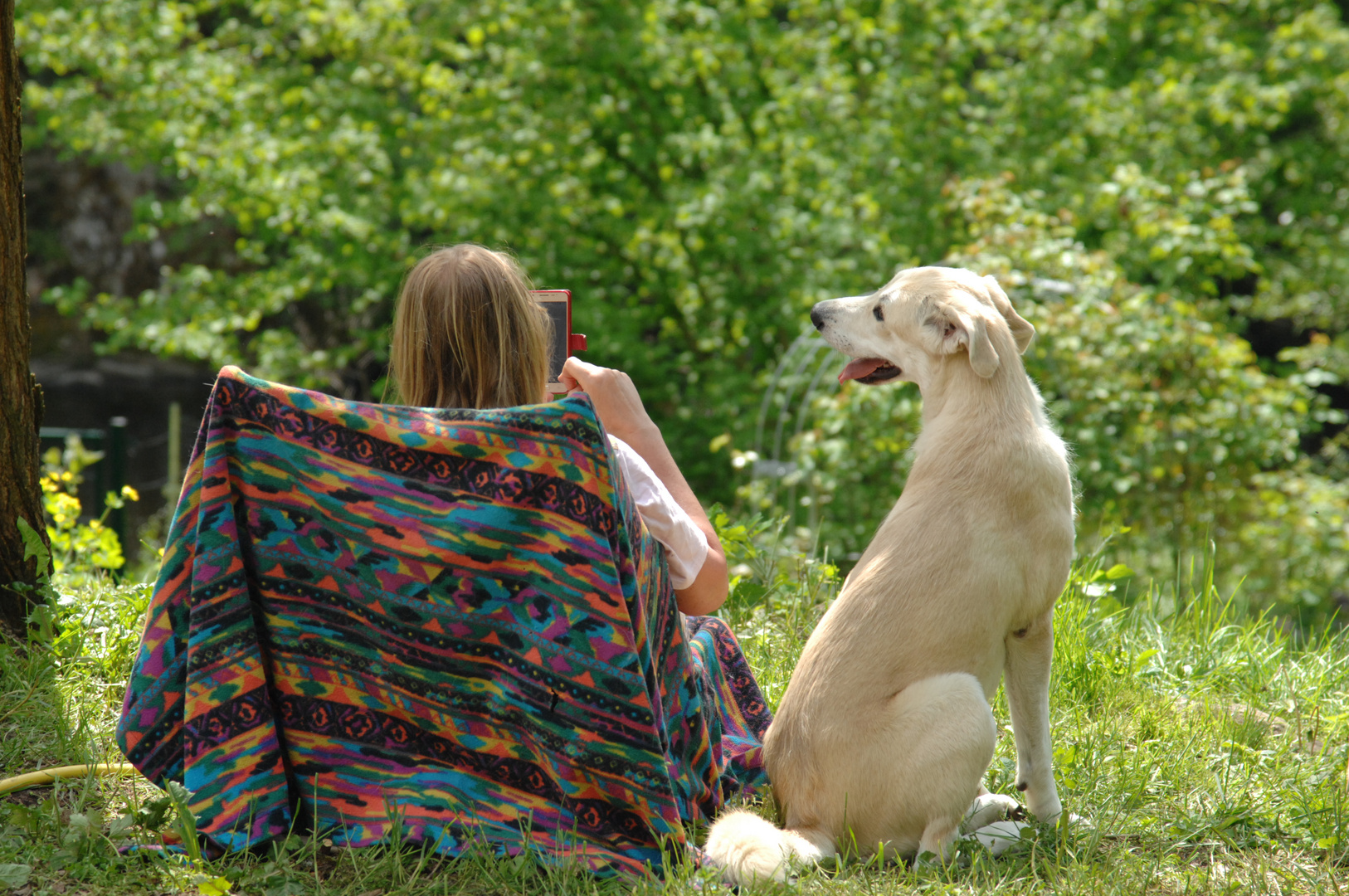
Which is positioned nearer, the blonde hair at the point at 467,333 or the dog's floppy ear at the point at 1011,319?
the blonde hair at the point at 467,333

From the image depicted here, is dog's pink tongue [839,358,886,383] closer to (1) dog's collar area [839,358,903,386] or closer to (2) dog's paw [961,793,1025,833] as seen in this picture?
(1) dog's collar area [839,358,903,386]

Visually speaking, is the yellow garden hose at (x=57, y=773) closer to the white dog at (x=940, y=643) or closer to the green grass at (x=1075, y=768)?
the green grass at (x=1075, y=768)

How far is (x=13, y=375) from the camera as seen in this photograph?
10.0 ft

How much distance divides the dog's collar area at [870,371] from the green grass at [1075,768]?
113cm

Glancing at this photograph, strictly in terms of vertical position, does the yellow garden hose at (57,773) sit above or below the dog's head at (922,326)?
below

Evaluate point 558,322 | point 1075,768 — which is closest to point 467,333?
point 558,322

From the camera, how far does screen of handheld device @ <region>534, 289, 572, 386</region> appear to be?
2.76 metres

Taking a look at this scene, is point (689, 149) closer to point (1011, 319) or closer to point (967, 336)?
point (1011, 319)

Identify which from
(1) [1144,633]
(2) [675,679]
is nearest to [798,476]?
(1) [1144,633]

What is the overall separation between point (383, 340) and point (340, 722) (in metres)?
7.03

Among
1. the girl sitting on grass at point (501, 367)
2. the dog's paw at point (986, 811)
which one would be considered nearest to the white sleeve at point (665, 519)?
the girl sitting on grass at point (501, 367)

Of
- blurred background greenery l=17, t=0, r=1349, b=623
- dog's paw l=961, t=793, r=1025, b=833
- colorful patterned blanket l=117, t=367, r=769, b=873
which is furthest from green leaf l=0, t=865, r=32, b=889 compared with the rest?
blurred background greenery l=17, t=0, r=1349, b=623

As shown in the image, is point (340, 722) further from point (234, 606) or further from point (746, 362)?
point (746, 362)

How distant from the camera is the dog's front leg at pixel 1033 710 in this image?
2582 mm
